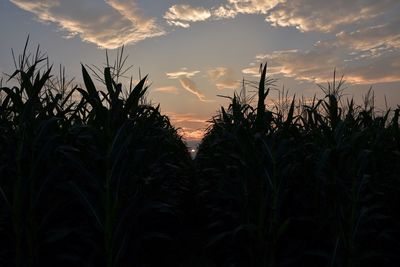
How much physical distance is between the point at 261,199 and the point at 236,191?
0.44 metres

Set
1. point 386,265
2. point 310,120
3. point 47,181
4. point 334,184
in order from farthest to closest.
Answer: point 386,265 < point 310,120 < point 334,184 < point 47,181

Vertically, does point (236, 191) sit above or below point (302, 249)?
above

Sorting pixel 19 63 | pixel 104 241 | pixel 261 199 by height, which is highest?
pixel 19 63

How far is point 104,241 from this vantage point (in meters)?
2.57

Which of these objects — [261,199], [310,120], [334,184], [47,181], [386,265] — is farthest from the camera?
[386,265]

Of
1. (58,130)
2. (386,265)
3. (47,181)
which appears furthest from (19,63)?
(386,265)

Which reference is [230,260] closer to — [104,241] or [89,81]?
[104,241]

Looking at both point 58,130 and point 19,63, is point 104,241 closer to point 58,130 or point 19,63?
point 58,130

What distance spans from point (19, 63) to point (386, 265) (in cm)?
366

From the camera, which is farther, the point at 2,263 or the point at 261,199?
the point at 261,199

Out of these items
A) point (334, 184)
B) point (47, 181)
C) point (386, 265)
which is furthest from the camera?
point (386, 265)

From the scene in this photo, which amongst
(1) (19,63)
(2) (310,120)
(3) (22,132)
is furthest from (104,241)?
(2) (310,120)

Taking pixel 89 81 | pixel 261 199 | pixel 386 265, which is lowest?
pixel 386 265

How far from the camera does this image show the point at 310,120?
3.18 metres
